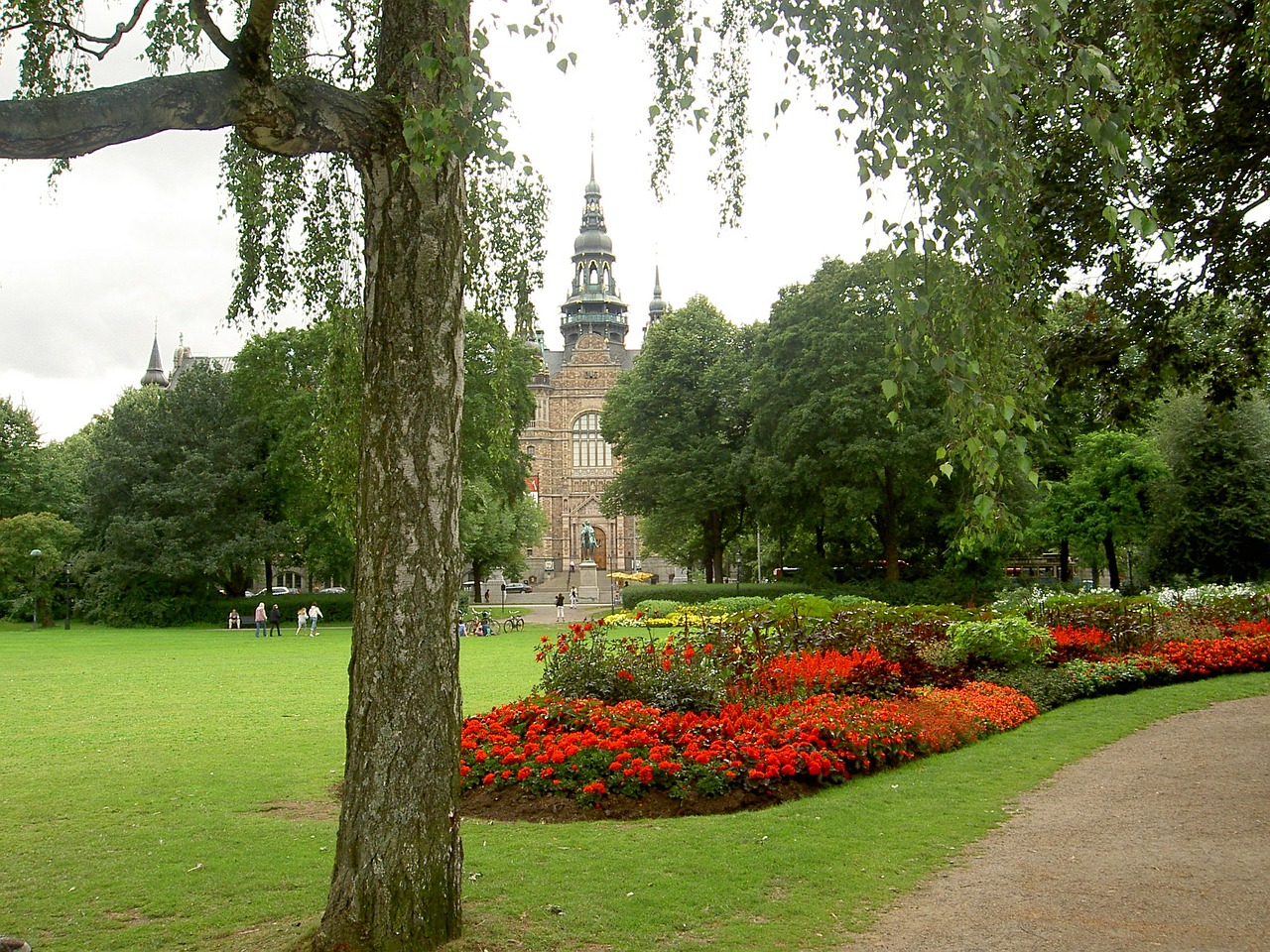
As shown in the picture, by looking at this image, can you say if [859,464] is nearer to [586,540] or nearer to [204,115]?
[204,115]

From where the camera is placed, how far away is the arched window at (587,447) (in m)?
88.8

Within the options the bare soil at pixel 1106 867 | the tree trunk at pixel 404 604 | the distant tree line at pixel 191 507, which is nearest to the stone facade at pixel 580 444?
the distant tree line at pixel 191 507

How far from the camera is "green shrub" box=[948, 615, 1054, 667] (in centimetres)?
1364

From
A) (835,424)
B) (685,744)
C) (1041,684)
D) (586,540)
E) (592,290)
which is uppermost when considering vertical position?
(592,290)

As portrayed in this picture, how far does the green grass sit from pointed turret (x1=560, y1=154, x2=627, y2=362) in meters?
76.6

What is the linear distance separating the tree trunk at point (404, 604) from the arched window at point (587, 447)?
3305 inches

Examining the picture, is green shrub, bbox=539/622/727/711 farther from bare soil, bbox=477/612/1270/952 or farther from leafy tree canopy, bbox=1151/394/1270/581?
leafy tree canopy, bbox=1151/394/1270/581

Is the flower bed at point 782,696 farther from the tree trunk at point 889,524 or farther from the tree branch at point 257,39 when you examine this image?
the tree trunk at point 889,524

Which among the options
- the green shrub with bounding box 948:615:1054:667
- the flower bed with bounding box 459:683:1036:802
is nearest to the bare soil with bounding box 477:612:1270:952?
the flower bed with bounding box 459:683:1036:802

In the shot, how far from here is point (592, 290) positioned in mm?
90500

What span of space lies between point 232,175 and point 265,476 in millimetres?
35631

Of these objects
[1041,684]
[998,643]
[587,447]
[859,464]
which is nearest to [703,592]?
[859,464]

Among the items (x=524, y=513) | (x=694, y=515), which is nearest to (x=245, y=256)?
(x=694, y=515)

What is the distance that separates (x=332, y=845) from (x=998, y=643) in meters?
9.63
